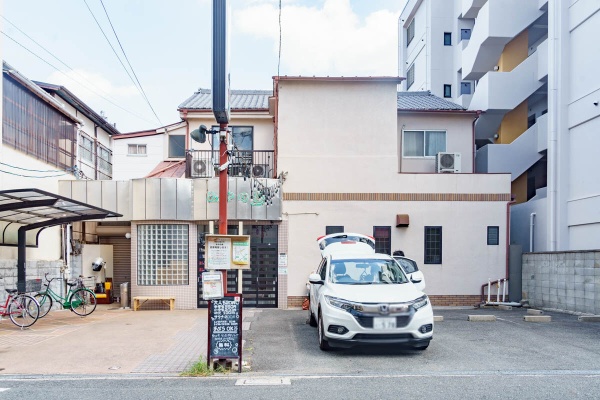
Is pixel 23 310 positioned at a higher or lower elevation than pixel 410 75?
lower

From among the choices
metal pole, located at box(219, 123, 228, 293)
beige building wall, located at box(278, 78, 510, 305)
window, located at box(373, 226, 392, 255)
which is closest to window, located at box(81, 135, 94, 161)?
beige building wall, located at box(278, 78, 510, 305)

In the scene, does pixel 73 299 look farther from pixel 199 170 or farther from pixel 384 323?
pixel 384 323

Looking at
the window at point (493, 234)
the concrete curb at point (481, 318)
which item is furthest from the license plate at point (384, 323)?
the window at point (493, 234)

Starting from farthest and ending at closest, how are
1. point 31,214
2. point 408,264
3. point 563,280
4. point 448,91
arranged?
point 448,91 → point 408,264 → point 563,280 → point 31,214

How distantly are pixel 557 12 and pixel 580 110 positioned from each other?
10.9ft

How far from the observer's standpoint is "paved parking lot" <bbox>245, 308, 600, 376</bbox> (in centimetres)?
744

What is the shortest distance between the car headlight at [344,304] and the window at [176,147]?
40.9 ft

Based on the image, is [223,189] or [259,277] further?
[259,277]

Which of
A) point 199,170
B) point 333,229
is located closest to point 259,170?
point 199,170

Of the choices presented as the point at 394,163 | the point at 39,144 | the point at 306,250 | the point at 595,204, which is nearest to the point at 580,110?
the point at 595,204

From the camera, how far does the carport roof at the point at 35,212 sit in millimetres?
10767

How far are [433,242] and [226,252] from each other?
32.5ft

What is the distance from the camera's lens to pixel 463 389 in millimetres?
6258

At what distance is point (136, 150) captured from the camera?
23.6 meters
